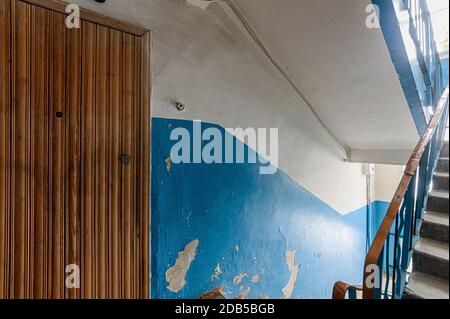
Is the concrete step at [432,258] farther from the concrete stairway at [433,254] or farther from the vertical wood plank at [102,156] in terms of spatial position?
the vertical wood plank at [102,156]

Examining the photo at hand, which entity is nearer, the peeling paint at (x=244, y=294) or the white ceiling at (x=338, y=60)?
the white ceiling at (x=338, y=60)

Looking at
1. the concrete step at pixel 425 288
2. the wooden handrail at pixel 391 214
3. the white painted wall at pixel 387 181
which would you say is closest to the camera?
the wooden handrail at pixel 391 214

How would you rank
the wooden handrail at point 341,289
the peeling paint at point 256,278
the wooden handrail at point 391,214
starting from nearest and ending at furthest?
the wooden handrail at point 391,214, the wooden handrail at point 341,289, the peeling paint at point 256,278

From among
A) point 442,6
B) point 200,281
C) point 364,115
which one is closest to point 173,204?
point 200,281

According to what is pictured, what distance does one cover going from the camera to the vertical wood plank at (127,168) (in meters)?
1.46

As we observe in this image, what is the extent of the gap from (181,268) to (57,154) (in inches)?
41.0

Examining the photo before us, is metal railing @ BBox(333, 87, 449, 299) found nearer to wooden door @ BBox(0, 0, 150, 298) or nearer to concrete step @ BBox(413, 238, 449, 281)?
concrete step @ BBox(413, 238, 449, 281)

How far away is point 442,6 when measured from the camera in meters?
3.11

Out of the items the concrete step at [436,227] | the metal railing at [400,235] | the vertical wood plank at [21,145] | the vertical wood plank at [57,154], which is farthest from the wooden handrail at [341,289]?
the vertical wood plank at [21,145]

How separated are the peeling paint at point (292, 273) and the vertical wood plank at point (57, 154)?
6.09 feet

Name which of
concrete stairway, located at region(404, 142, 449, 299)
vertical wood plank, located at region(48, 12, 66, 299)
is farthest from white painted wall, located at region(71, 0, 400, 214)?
concrete stairway, located at region(404, 142, 449, 299)

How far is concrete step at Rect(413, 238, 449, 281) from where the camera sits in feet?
4.04

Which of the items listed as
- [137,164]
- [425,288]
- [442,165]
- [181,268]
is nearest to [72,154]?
[137,164]

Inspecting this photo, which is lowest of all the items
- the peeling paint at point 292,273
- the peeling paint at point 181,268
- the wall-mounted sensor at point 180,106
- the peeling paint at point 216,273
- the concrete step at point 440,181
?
the peeling paint at point 292,273
